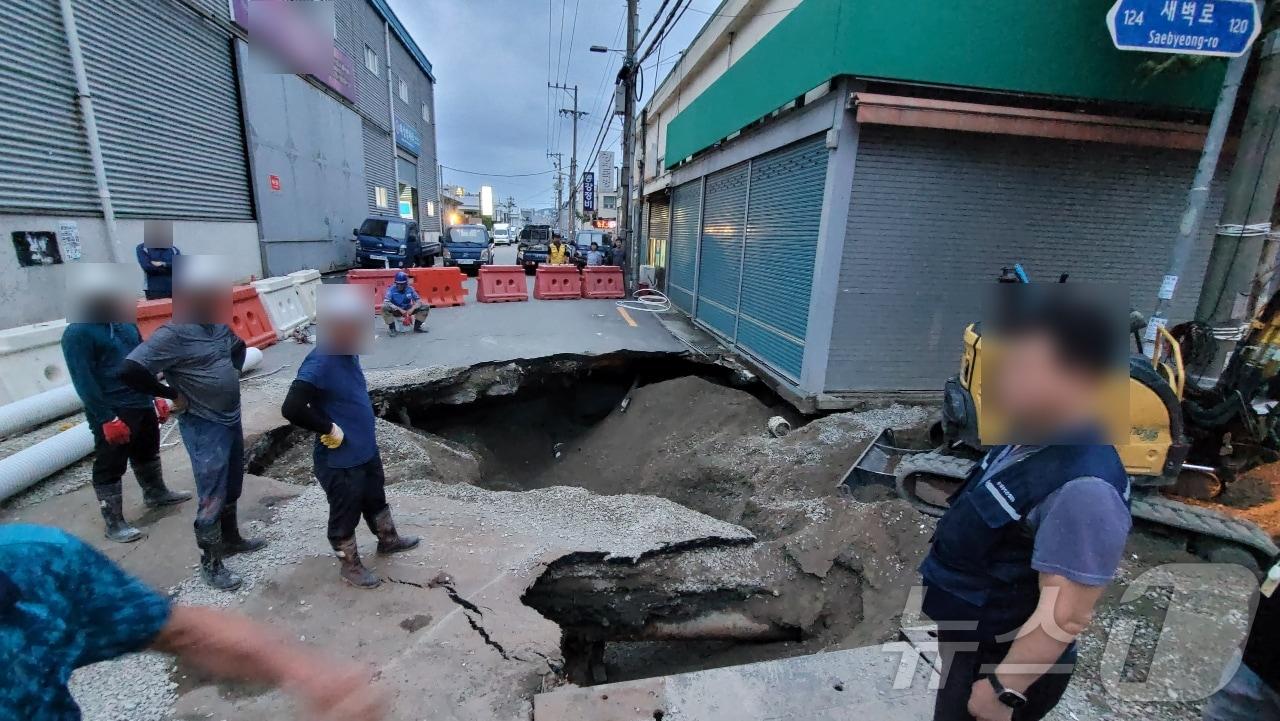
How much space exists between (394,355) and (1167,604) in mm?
8513

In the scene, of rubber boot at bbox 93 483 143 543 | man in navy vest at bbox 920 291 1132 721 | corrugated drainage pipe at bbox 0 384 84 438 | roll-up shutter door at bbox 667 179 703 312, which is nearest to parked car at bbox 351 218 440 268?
roll-up shutter door at bbox 667 179 703 312

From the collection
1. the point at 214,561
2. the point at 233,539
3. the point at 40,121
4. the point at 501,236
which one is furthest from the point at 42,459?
the point at 501,236

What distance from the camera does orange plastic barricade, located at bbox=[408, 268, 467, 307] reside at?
12.4 m

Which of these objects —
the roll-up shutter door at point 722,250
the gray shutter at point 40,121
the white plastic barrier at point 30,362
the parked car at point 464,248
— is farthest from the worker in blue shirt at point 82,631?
the parked car at point 464,248

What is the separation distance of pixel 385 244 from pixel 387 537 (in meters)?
15.8

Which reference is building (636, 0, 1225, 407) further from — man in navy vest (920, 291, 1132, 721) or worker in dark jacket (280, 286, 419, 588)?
worker in dark jacket (280, 286, 419, 588)

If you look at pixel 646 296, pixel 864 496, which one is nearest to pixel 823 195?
pixel 864 496

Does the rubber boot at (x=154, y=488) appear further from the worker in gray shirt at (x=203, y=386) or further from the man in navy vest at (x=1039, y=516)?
the man in navy vest at (x=1039, y=516)

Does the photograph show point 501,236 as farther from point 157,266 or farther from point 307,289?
point 157,266

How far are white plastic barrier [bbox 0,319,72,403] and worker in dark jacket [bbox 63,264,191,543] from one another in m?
2.56

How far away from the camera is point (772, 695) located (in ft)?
8.00

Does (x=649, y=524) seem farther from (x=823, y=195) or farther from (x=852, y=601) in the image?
(x=823, y=195)

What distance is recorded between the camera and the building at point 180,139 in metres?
8.31

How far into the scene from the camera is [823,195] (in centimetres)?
593
